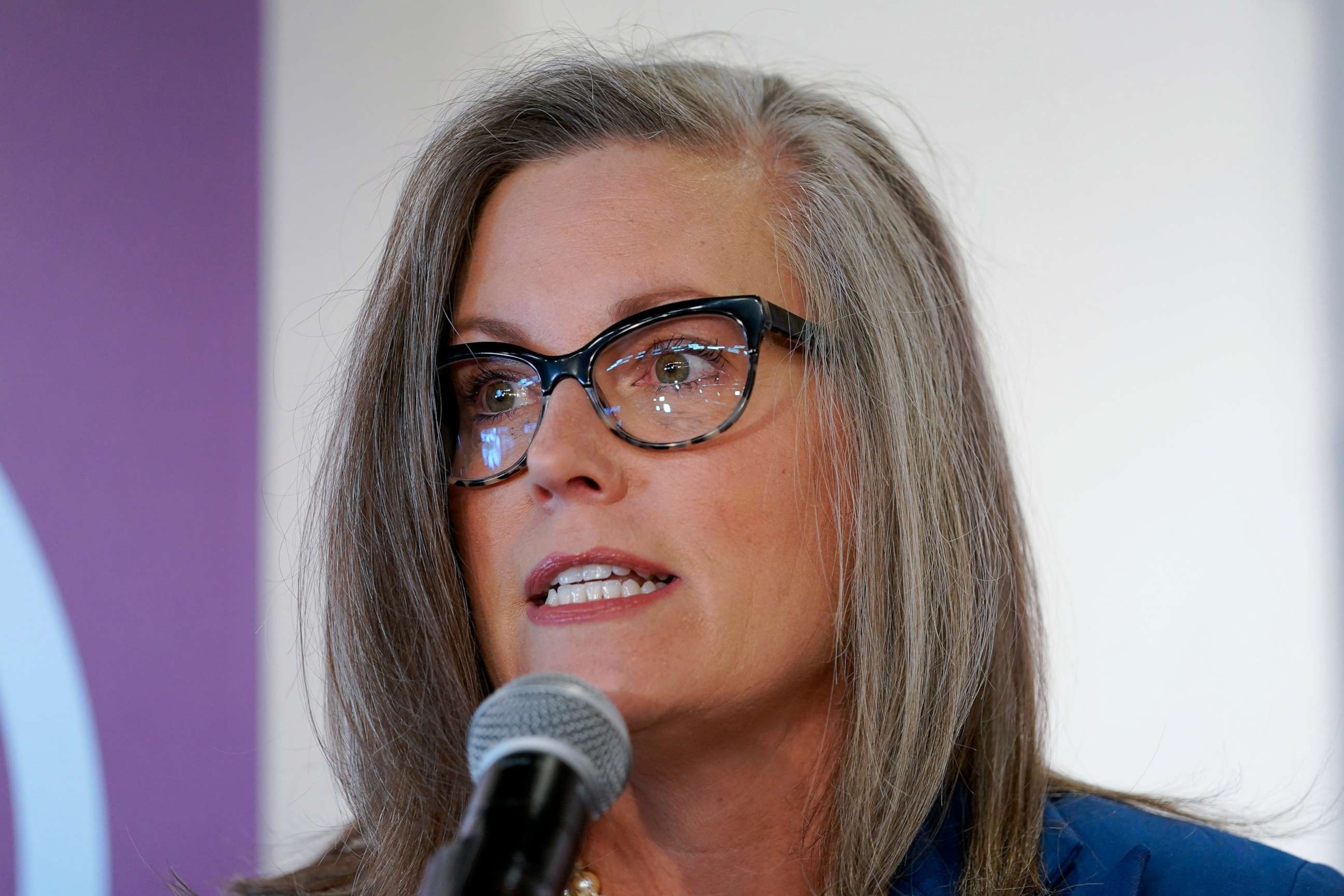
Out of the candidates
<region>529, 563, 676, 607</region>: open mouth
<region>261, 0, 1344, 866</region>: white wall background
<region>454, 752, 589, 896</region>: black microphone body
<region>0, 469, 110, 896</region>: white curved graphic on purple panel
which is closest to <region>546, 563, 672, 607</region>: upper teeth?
<region>529, 563, 676, 607</region>: open mouth

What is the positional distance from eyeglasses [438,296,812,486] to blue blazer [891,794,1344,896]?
0.67 m

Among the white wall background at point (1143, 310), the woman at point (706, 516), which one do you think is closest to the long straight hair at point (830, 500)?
the woman at point (706, 516)

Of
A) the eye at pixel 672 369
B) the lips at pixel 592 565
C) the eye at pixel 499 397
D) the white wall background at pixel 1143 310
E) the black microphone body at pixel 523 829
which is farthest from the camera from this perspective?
the white wall background at pixel 1143 310

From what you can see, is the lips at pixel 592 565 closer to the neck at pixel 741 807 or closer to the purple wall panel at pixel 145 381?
the neck at pixel 741 807

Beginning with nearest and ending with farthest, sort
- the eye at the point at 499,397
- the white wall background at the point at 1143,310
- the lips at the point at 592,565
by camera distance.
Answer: the lips at the point at 592,565
the eye at the point at 499,397
the white wall background at the point at 1143,310

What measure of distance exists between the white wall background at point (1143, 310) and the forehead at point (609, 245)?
1016mm

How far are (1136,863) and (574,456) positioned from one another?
0.91 metres

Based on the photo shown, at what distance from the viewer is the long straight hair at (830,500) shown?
4.97 feet

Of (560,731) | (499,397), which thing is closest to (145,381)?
(499,397)

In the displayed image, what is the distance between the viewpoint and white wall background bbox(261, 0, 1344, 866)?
2539mm

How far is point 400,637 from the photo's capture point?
167 cm

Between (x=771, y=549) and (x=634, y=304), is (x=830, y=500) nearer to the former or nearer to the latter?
(x=771, y=549)

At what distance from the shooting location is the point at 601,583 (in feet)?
4.38

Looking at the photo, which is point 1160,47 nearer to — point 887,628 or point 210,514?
point 887,628
